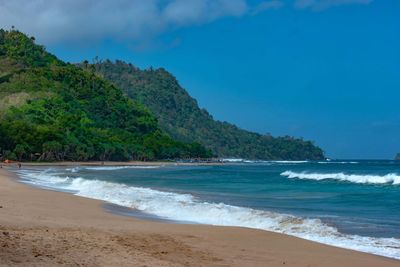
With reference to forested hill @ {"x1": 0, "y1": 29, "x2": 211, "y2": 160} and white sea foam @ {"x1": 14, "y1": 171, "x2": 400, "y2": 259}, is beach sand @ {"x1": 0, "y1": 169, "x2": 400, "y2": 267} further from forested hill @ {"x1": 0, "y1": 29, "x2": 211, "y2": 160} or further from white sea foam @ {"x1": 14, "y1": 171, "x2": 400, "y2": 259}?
forested hill @ {"x1": 0, "y1": 29, "x2": 211, "y2": 160}

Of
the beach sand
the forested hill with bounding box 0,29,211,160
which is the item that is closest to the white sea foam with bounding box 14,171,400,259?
the beach sand

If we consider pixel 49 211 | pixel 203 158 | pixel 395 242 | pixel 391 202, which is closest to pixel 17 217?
pixel 49 211

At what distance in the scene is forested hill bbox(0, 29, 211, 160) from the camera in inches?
3750

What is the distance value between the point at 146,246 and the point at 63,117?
114731 mm

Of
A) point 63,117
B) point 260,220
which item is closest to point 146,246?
point 260,220

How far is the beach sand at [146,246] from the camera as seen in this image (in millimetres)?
9211

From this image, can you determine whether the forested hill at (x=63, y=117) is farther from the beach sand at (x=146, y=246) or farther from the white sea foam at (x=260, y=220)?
the beach sand at (x=146, y=246)

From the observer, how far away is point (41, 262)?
8398mm

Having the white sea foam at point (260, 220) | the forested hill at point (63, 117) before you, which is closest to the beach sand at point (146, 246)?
the white sea foam at point (260, 220)

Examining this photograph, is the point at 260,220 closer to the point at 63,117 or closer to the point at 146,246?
the point at 146,246

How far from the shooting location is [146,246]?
1112 cm

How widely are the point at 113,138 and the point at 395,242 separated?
11876 cm

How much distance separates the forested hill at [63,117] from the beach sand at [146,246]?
7864cm

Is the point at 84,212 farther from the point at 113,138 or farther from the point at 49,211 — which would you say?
the point at 113,138
